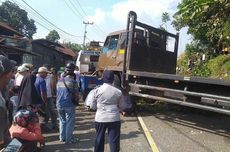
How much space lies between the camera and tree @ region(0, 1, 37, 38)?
6384 centimetres

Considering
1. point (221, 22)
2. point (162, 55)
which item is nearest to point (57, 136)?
point (162, 55)

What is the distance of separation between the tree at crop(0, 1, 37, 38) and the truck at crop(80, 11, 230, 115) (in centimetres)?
4999

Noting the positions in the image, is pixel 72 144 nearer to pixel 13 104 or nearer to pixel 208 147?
pixel 13 104

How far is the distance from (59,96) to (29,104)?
0.64m

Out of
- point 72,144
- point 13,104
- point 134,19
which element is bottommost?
point 72,144

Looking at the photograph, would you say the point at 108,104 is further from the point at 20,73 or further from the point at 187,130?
the point at 187,130

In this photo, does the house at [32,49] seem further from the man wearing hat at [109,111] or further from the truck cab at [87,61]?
the man wearing hat at [109,111]

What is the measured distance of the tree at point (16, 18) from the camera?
209ft

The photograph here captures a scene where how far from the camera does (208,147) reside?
803cm

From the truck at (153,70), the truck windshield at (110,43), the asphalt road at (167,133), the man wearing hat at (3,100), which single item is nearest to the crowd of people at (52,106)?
the man wearing hat at (3,100)

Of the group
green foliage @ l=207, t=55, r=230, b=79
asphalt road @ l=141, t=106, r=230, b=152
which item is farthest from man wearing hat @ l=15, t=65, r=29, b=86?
green foliage @ l=207, t=55, r=230, b=79

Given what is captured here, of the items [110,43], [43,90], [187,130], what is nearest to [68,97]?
[43,90]

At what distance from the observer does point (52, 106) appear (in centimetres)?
988

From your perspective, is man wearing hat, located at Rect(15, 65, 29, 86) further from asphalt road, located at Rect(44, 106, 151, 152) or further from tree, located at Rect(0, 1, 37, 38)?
tree, located at Rect(0, 1, 37, 38)
